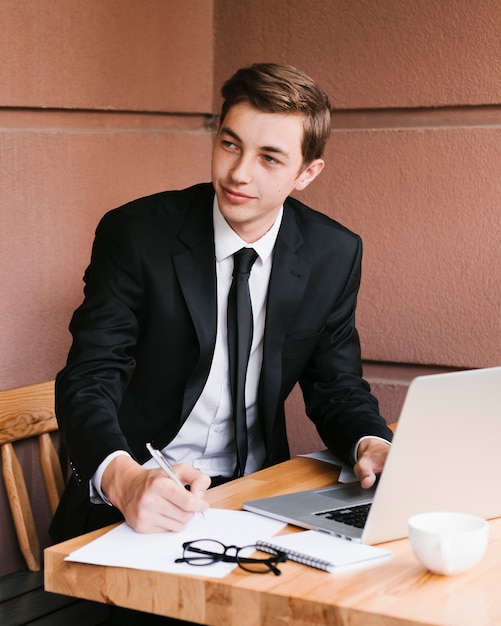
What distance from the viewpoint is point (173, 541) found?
64.9 inches

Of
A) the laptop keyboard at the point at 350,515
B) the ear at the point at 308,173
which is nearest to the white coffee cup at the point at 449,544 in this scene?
the laptop keyboard at the point at 350,515

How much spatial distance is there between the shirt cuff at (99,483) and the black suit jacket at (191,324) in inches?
10.3

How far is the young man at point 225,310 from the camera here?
7.57ft

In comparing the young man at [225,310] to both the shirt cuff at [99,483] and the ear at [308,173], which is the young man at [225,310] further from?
the shirt cuff at [99,483]

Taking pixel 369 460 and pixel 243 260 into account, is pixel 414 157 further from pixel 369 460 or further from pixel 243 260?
pixel 369 460

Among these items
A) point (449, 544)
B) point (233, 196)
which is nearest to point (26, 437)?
point (233, 196)

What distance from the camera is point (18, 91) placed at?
9.11 feet

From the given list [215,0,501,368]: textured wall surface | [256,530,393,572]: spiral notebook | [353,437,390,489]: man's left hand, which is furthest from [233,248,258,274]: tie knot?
[215,0,501,368]: textured wall surface

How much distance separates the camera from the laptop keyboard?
69.1 inches

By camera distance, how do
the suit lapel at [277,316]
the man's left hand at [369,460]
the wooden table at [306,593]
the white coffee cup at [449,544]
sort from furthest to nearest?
1. the suit lapel at [277,316]
2. the man's left hand at [369,460]
3. the white coffee cup at [449,544]
4. the wooden table at [306,593]

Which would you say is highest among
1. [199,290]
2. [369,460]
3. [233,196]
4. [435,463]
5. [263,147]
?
[263,147]

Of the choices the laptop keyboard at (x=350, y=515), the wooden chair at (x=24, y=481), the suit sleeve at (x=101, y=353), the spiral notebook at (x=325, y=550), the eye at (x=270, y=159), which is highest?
the eye at (x=270, y=159)

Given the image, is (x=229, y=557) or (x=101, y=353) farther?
(x=101, y=353)

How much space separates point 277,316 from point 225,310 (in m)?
0.15
